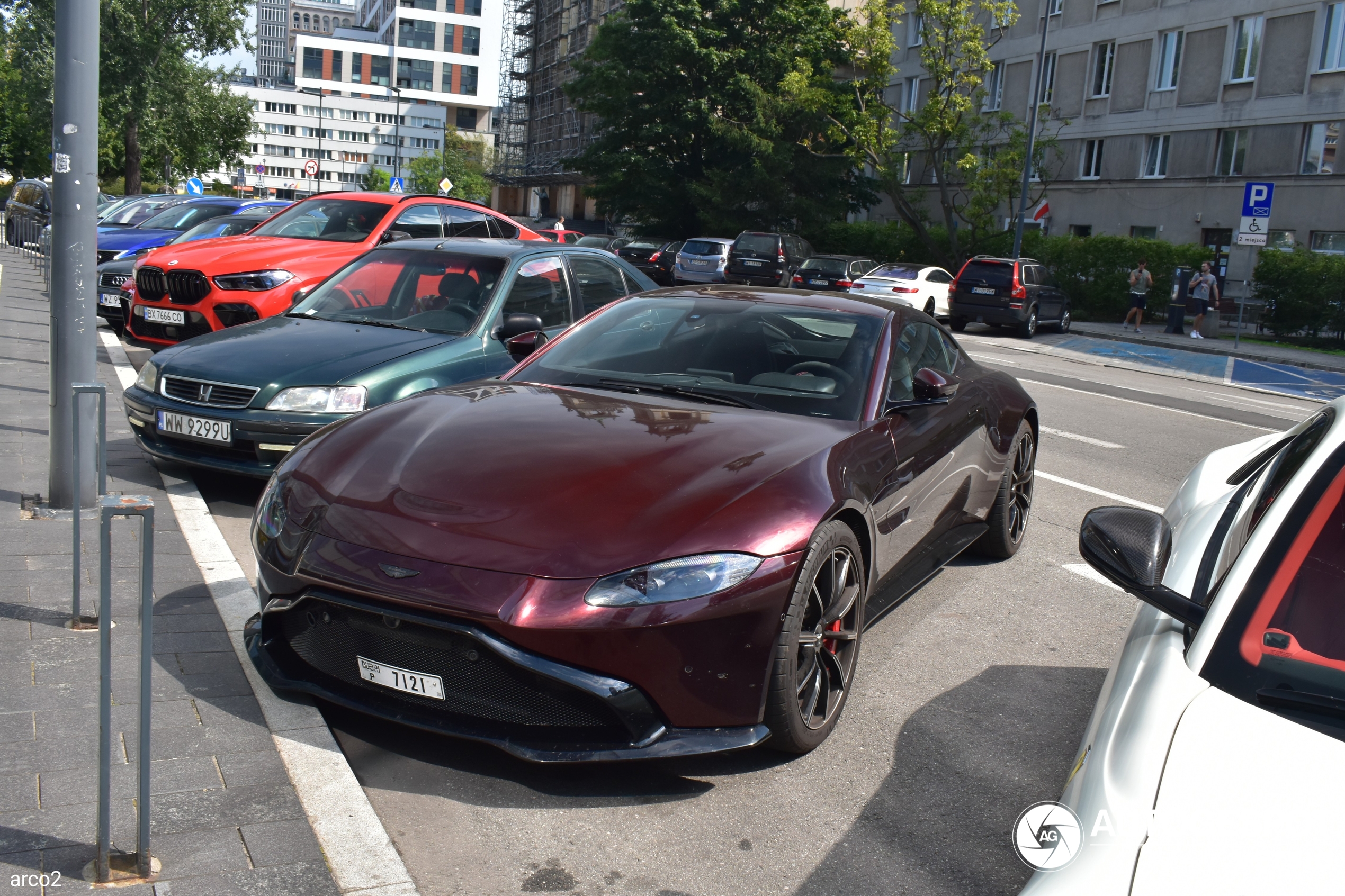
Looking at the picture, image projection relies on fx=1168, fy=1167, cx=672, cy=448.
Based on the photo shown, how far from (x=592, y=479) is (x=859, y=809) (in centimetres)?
124

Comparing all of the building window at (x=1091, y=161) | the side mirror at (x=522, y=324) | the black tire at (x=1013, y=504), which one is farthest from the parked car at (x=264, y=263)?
the building window at (x=1091, y=161)

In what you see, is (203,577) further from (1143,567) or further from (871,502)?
(1143,567)

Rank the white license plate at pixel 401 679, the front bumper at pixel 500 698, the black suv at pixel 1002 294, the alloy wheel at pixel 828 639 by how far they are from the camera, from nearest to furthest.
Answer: the front bumper at pixel 500 698, the white license plate at pixel 401 679, the alloy wheel at pixel 828 639, the black suv at pixel 1002 294

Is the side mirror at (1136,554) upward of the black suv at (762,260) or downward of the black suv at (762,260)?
downward

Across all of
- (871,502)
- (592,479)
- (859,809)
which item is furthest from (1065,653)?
(592,479)

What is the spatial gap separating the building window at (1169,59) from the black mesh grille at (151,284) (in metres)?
33.8

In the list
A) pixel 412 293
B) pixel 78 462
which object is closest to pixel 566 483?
pixel 78 462

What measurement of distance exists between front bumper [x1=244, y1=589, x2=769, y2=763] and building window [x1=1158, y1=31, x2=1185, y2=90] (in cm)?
3822

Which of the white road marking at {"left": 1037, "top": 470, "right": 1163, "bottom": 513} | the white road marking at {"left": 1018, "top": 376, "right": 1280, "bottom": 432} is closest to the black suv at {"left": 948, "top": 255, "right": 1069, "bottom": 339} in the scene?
the white road marking at {"left": 1018, "top": 376, "right": 1280, "bottom": 432}

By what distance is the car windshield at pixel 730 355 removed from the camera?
177 inches

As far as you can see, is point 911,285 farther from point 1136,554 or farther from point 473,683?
point 1136,554

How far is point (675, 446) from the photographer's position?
3797 millimetres

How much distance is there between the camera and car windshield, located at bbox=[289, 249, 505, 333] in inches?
287

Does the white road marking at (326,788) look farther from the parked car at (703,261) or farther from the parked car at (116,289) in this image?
the parked car at (703,261)
